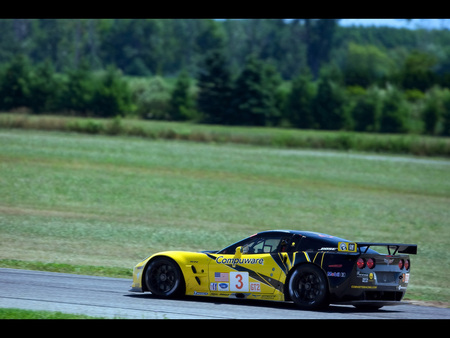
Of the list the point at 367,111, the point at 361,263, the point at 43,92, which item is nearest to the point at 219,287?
the point at 361,263

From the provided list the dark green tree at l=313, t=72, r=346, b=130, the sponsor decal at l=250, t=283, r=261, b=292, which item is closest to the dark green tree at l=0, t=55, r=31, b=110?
the dark green tree at l=313, t=72, r=346, b=130

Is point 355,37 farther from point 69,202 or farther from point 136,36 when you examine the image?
point 69,202

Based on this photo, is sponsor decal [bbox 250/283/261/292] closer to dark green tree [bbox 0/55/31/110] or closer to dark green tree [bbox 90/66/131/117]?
dark green tree [bbox 0/55/31/110]

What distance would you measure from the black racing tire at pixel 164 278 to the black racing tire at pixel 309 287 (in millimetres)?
1805

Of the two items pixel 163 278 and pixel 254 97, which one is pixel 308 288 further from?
pixel 254 97

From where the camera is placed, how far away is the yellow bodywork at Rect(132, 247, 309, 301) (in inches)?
400

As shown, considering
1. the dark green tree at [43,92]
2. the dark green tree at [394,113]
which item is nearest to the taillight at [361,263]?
the dark green tree at [394,113]

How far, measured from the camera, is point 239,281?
10.4m

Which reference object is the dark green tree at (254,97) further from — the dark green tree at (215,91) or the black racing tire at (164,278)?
the black racing tire at (164,278)

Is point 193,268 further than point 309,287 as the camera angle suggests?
Yes

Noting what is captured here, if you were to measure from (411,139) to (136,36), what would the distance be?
99.9 meters

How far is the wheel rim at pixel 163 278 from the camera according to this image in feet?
35.8

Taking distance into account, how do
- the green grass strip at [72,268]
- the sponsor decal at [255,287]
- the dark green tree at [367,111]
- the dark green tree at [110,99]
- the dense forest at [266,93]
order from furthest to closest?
1. the dark green tree at [110,99]
2. the dark green tree at [367,111]
3. the dense forest at [266,93]
4. the green grass strip at [72,268]
5. the sponsor decal at [255,287]

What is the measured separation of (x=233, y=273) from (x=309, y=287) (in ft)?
3.93
